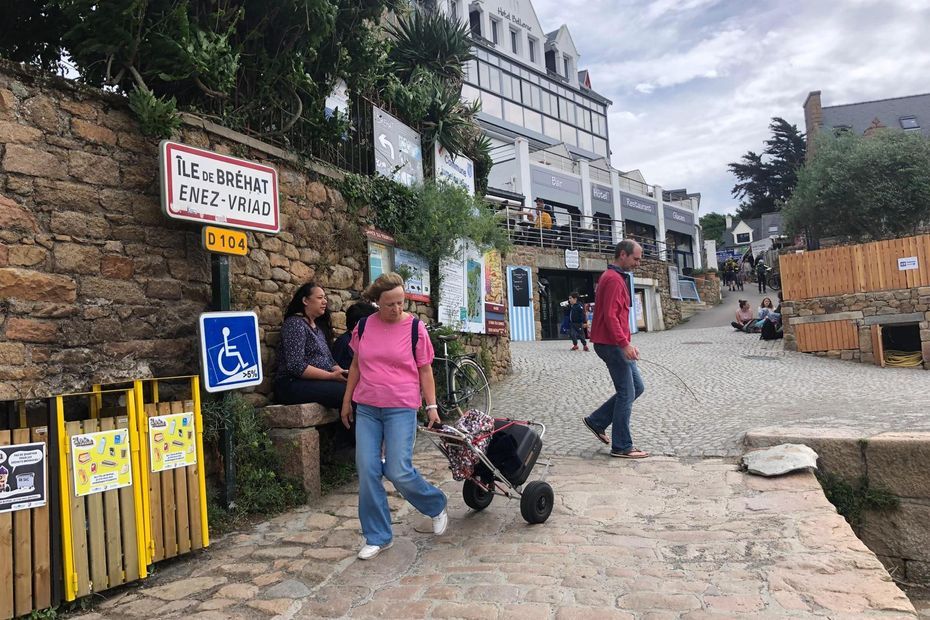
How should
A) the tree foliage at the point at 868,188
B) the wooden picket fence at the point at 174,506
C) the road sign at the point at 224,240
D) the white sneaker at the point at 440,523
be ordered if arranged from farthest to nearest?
the tree foliage at the point at 868,188
the road sign at the point at 224,240
the white sneaker at the point at 440,523
the wooden picket fence at the point at 174,506

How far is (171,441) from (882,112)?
49223 millimetres

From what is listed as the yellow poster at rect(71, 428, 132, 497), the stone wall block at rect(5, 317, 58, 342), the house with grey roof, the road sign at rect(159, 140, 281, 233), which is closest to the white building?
the house with grey roof

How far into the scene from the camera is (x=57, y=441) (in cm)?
334

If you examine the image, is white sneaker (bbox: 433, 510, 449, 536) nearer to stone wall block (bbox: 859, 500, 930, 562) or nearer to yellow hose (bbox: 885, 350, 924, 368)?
stone wall block (bbox: 859, 500, 930, 562)

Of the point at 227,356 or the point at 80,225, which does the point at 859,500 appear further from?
the point at 80,225

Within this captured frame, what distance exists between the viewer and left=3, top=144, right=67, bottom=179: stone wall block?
3.89 meters

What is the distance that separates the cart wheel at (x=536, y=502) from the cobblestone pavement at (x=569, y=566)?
0.25 feet

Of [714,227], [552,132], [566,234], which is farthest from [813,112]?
[714,227]

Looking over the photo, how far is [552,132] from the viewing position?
115ft

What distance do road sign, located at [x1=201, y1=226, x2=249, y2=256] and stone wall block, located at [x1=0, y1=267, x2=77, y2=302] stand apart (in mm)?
881

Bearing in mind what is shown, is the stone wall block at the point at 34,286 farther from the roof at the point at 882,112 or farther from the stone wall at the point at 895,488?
the roof at the point at 882,112

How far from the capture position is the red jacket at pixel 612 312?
225 inches

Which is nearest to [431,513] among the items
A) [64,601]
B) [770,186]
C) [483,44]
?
[64,601]

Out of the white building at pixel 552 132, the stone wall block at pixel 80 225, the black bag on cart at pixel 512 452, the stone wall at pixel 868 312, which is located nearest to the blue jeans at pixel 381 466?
the black bag on cart at pixel 512 452
